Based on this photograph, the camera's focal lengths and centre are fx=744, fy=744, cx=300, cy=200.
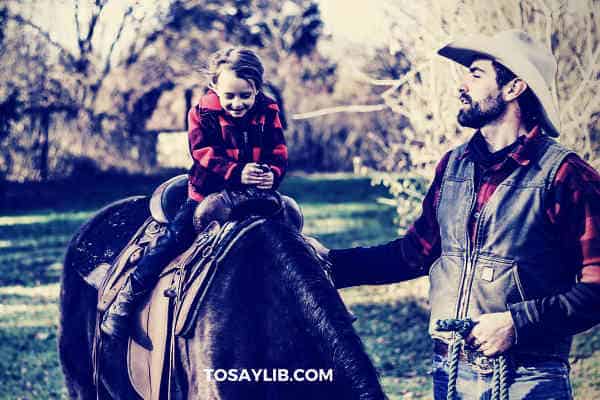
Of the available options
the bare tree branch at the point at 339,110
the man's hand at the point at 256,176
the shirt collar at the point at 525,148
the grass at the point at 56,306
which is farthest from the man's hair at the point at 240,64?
the bare tree branch at the point at 339,110

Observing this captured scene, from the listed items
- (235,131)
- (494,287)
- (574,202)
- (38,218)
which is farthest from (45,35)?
(574,202)

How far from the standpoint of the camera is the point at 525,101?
2.35m

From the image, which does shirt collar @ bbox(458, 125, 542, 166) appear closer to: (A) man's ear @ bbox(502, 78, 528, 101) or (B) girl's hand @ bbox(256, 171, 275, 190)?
(A) man's ear @ bbox(502, 78, 528, 101)

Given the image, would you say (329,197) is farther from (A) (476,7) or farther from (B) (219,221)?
(B) (219,221)

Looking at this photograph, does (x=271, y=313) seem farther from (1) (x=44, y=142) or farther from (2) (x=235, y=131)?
(1) (x=44, y=142)

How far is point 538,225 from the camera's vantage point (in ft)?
7.34

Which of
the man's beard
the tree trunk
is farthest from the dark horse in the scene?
the tree trunk

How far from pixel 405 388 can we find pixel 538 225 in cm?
293

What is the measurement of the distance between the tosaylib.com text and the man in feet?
1.46

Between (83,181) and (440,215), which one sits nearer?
(440,215)

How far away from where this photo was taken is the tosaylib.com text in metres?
2.28

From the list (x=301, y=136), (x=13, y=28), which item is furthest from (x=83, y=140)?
(x=301, y=136)

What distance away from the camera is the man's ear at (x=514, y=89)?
92.0 inches

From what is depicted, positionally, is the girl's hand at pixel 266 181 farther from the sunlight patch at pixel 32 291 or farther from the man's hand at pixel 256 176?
the sunlight patch at pixel 32 291
